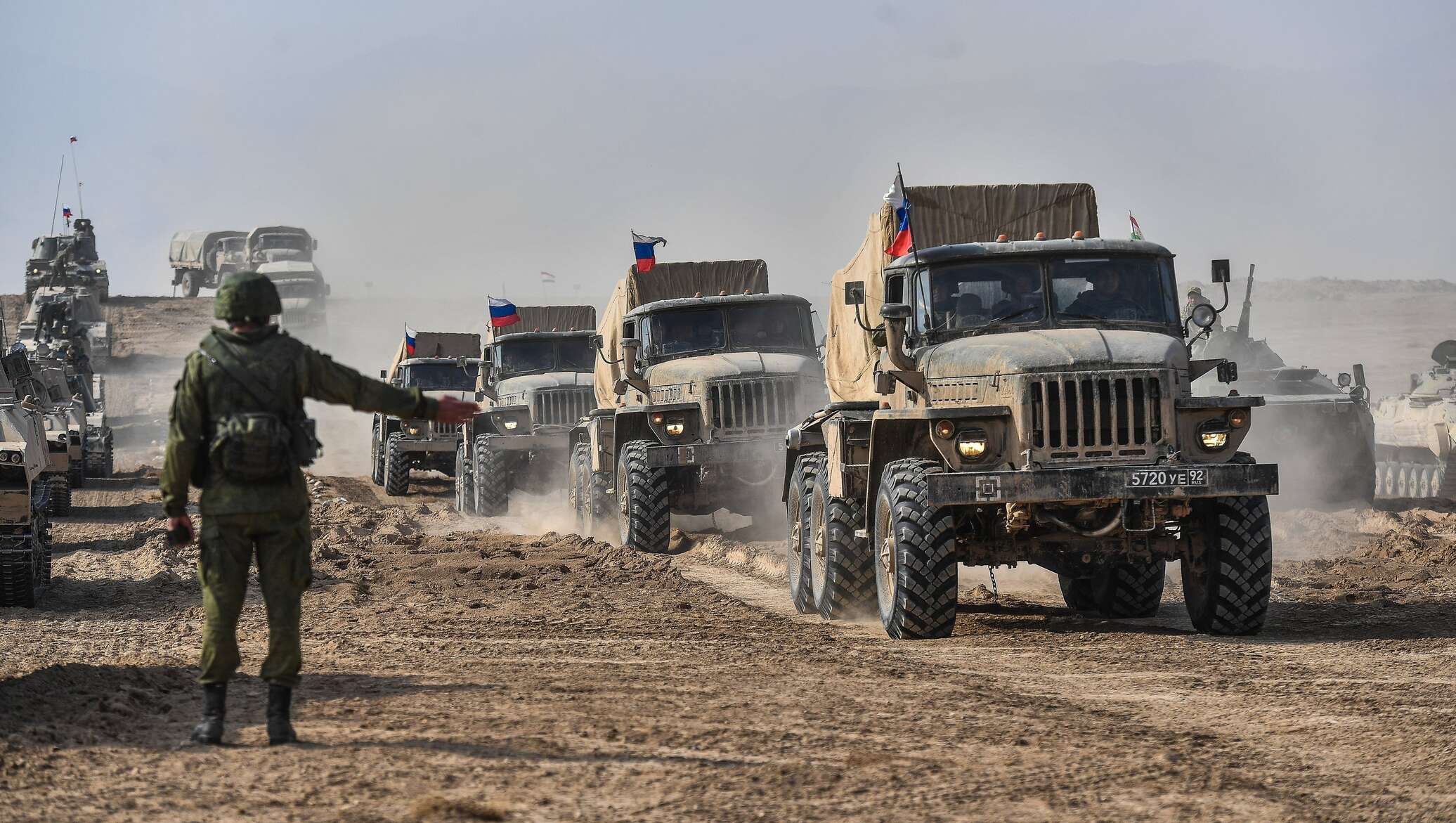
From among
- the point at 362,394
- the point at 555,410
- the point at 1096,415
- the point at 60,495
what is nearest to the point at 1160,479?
the point at 1096,415

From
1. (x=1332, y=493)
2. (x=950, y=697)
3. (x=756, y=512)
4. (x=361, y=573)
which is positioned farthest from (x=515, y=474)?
(x=950, y=697)

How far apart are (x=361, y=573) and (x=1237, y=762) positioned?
9.54 metres

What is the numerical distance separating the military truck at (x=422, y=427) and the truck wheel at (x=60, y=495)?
15.8 feet

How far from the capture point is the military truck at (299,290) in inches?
2156

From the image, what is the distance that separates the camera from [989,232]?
1145 centimetres

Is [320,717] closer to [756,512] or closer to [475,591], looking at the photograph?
[475,591]

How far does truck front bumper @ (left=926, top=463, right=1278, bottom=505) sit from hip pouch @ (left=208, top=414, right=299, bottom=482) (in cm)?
404

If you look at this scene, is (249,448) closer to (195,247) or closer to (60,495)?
(60,495)

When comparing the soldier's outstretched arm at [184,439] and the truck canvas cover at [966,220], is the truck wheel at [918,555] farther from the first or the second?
the soldier's outstretched arm at [184,439]

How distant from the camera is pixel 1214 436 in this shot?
30.4ft

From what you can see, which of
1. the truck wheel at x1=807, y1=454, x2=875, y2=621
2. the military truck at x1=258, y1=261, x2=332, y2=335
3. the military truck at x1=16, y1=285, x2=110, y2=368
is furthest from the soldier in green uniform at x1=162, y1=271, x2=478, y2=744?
the military truck at x1=258, y1=261, x2=332, y2=335

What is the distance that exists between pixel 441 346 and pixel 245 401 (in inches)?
942

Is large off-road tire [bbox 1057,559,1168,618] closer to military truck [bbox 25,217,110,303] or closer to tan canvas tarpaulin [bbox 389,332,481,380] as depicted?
tan canvas tarpaulin [bbox 389,332,481,380]

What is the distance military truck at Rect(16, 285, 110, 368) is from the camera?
116ft
